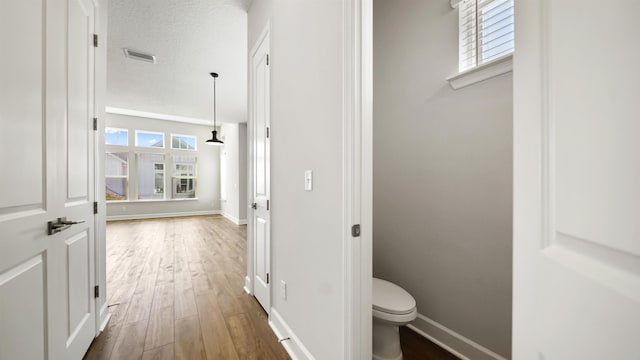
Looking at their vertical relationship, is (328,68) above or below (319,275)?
above

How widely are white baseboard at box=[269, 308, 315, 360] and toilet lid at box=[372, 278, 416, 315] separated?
492mm

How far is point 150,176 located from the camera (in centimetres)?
670

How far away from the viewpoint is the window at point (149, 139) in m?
6.53

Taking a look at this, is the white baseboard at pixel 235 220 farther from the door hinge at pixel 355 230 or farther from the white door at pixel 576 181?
the white door at pixel 576 181

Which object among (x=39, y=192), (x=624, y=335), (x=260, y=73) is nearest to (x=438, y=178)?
(x=624, y=335)

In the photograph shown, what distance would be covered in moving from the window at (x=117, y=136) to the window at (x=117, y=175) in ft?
0.97

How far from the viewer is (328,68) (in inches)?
47.4

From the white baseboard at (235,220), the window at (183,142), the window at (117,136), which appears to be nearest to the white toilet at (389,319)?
the white baseboard at (235,220)

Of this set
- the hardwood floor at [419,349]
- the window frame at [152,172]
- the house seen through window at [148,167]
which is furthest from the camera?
the window frame at [152,172]

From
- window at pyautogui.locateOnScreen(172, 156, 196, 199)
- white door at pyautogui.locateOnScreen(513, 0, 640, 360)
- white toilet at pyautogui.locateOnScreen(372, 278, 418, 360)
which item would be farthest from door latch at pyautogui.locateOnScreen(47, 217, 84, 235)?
window at pyautogui.locateOnScreen(172, 156, 196, 199)

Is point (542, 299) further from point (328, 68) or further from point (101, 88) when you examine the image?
point (101, 88)

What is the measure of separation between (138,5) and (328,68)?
236cm

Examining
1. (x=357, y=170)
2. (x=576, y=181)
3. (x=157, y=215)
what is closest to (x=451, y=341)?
(x=357, y=170)

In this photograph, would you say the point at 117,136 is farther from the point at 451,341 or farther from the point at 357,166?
the point at 451,341
